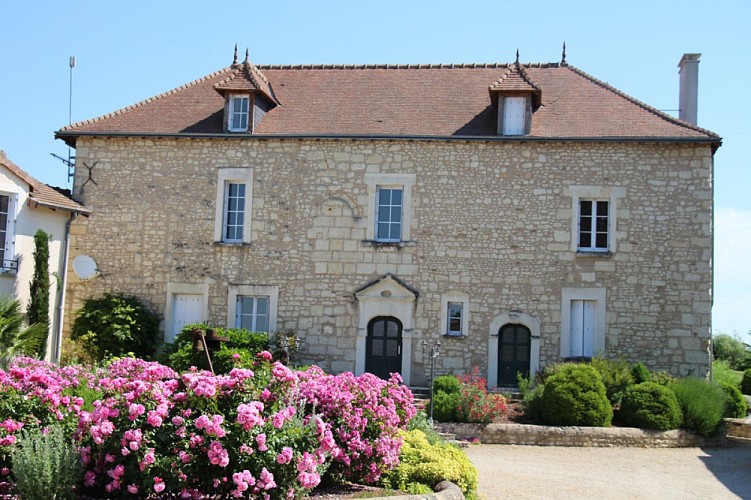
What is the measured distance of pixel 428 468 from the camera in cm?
838

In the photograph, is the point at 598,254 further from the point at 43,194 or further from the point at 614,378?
the point at 43,194

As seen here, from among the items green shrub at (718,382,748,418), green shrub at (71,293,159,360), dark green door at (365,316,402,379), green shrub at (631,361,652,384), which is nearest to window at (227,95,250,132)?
green shrub at (71,293,159,360)

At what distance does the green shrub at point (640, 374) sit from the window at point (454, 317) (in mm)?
3719

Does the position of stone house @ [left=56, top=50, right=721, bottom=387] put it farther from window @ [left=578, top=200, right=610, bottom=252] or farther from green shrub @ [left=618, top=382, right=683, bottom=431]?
green shrub @ [left=618, top=382, right=683, bottom=431]

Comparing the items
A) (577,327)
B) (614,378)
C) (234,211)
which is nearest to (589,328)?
(577,327)

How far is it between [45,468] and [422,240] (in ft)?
41.1

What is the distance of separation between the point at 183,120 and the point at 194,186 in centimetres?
171

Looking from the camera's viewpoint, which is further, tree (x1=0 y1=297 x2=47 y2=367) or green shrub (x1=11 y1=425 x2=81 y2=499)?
tree (x1=0 y1=297 x2=47 y2=367)

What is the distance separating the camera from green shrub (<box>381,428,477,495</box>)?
8.30m

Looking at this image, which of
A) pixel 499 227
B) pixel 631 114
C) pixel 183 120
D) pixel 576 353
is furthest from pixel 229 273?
pixel 631 114

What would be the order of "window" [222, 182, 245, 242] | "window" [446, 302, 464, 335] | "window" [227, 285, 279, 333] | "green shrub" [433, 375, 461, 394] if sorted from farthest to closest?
"window" [222, 182, 245, 242]
"window" [227, 285, 279, 333]
"window" [446, 302, 464, 335]
"green shrub" [433, 375, 461, 394]

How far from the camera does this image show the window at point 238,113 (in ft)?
62.1

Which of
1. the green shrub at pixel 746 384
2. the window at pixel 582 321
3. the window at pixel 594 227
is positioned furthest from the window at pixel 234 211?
the green shrub at pixel 746 384

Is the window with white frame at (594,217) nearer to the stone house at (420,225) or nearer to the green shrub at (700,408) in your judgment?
the stone house at (420,225)
